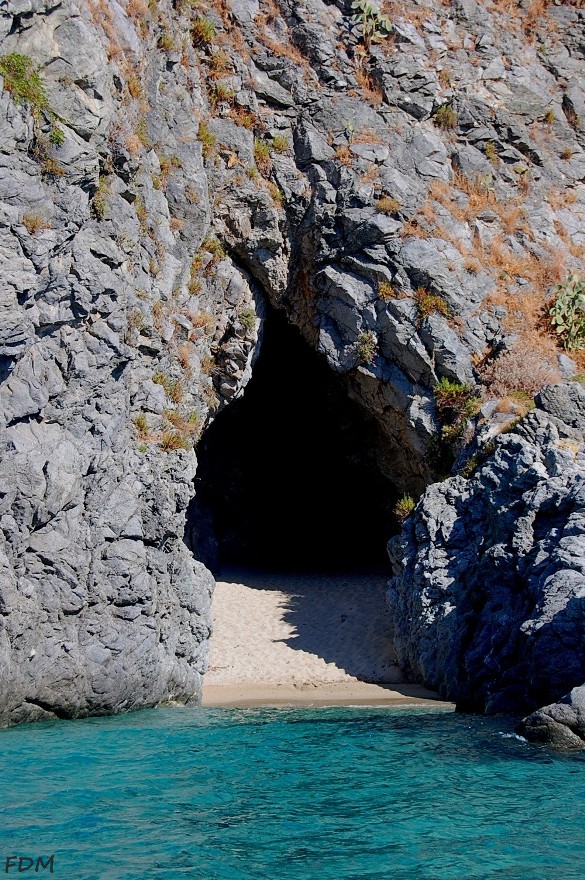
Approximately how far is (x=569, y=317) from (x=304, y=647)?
1083 cm

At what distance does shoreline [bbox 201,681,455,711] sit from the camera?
1664 centimetres

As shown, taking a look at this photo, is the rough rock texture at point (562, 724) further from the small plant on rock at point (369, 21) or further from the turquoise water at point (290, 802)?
the small plant on rock at point (369, 21)

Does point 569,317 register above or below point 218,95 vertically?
below

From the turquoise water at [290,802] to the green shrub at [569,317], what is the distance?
11.0 meters

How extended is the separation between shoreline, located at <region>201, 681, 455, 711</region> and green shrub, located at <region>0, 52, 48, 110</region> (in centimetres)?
1184

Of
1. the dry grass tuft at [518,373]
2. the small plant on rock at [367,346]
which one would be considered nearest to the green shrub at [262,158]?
the small plant on rock at [367,346]

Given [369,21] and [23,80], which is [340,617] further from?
[369,21]

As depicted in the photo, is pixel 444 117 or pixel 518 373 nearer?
pixel 518 373

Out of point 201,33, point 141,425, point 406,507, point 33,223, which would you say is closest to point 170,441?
point 141,425

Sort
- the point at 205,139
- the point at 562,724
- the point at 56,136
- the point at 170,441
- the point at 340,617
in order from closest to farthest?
the point at 562,724 < the point at 56,136 < the point at 170,441 < the point at 205,139 < the point at 340,617

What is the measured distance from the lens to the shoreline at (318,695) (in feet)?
54.6

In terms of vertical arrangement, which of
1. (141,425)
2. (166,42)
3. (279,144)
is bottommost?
(141,425)

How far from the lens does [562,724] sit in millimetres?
12148

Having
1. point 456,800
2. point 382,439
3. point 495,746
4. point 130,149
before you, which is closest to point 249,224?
point 130,149
